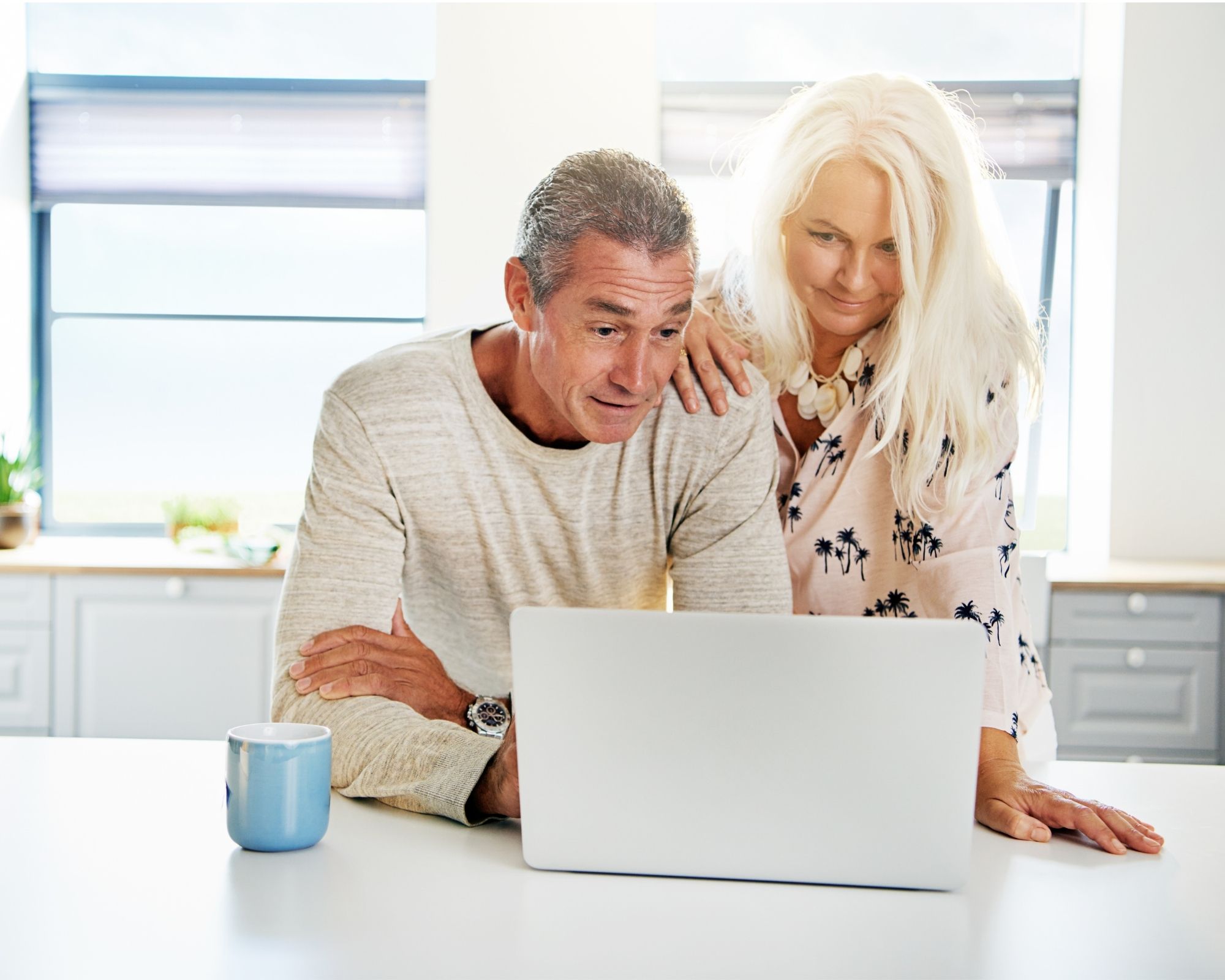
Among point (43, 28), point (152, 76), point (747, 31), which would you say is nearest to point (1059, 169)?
point (747, 31)

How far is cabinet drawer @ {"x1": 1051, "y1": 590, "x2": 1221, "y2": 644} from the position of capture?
3.25 metres

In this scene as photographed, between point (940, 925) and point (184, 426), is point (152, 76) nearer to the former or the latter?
point (184, 426)

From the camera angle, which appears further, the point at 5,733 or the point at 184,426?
the point at 184,426

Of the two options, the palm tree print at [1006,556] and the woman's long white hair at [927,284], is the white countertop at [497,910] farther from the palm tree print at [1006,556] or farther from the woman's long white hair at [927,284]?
the woman's long white hair at [927,284]

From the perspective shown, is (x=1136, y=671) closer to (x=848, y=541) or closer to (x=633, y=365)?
(x=848, y=541)

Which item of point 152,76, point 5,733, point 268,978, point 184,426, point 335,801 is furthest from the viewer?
point 184,426

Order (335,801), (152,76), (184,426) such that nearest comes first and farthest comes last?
(335,801) → (152,76) → (184,426)

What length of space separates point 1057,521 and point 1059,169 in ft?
4.00

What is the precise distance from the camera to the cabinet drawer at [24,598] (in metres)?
3.33

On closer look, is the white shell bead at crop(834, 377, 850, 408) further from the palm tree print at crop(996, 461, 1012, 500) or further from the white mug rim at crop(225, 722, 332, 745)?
the white mug rim at crop(225, 722, 332, 745)

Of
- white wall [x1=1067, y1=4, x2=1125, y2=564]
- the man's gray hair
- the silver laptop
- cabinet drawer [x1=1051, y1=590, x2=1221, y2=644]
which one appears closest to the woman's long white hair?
the man's gray hair

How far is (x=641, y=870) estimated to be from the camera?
3.21 ft

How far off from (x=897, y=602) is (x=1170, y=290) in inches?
103

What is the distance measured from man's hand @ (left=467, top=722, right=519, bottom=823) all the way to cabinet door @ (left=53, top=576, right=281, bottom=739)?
7.69 feet
